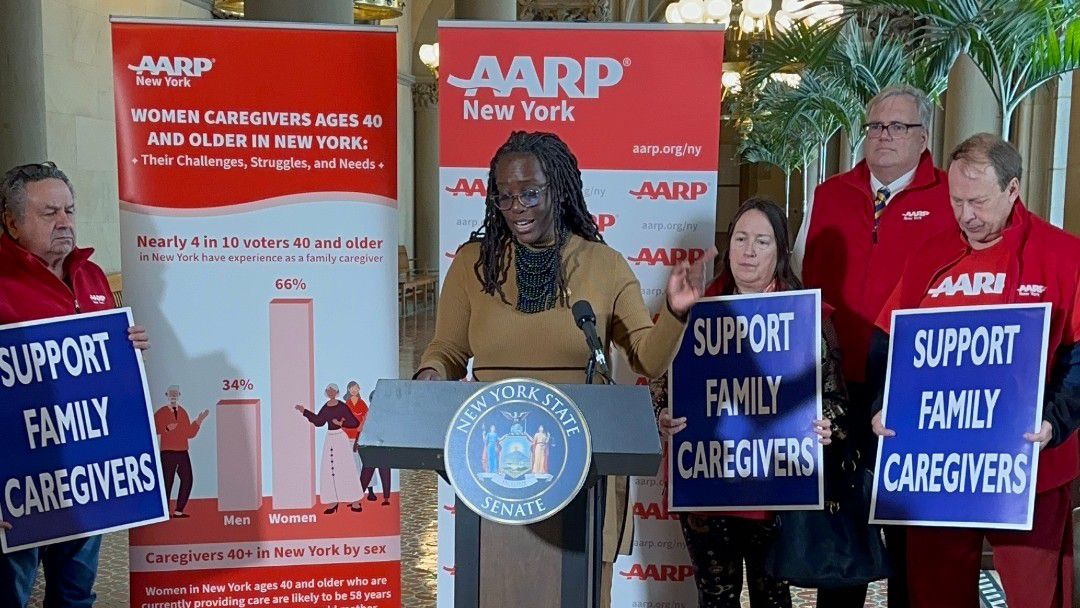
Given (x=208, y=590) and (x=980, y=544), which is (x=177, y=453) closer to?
(x=208, y=590)

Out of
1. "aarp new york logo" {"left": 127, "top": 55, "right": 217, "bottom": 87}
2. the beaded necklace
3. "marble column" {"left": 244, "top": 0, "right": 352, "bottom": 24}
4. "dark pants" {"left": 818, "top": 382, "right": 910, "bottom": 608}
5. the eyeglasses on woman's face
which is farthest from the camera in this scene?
"marble column" {"left": 244, "top": 0, "right": 352, "bottom": 24}

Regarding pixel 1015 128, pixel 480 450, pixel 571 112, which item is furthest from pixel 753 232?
pixel 1015 128

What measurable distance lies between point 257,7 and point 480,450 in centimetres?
429

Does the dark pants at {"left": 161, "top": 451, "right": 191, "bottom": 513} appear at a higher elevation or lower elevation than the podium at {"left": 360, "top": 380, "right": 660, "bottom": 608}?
lower

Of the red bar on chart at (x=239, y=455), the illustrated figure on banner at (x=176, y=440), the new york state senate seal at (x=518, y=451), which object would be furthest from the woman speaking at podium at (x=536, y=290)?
the illustrated figure on banner at (x=176, y=440)

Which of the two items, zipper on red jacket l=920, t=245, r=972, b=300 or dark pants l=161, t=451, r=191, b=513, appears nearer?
zipper on red jacket l=920, t=245, r=972, b=300

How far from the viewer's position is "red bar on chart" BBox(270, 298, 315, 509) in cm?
338

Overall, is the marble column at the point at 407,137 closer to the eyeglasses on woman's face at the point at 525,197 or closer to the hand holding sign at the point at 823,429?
the hand holding sign at the point at 823,429

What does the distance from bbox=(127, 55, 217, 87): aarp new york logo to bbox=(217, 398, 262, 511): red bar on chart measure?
1125mm

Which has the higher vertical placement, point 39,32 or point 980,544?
point 39,32

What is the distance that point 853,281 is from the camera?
291 centimetres

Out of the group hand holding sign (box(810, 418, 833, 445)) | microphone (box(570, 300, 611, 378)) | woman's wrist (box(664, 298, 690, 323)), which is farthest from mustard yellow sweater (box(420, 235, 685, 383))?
hand holding sign (box(810, 418, 833, 445))

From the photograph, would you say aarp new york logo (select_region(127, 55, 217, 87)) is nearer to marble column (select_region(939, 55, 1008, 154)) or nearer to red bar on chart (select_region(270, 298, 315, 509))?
red bar on chart (select_region(270, 298, 315, 509))

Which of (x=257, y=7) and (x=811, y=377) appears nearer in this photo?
(x=811, y=377)
